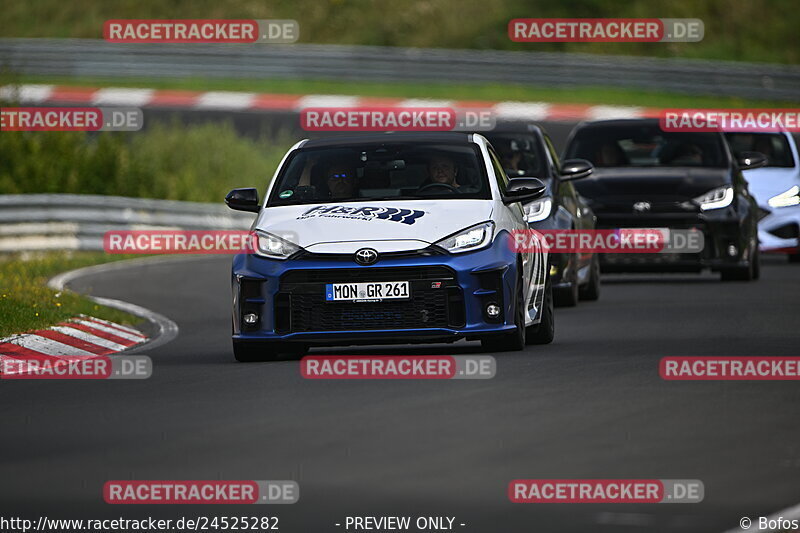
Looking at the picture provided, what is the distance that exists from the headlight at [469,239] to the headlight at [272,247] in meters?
0.95

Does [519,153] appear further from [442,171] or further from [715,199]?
[442,171]

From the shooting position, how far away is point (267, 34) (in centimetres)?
4722

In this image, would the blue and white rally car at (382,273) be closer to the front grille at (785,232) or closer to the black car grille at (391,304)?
the black car grille at (391,304)

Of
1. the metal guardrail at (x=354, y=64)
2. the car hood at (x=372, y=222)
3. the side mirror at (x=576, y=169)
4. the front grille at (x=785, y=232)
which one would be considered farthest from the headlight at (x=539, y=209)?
the metal guardrail at (x=354, y=64)

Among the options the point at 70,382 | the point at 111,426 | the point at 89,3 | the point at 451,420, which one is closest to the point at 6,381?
the point at 70,382

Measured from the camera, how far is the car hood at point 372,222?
1221 centimetres

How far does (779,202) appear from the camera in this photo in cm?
2361

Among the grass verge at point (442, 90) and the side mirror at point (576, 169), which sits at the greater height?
the grass verge at point (442, 90)

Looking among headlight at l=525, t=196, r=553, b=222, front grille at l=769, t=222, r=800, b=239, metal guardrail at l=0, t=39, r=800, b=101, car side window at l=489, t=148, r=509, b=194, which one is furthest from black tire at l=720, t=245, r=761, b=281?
metal guardrail at l=0, t=39, r=800, b=101

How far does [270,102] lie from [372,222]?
29.7 metres

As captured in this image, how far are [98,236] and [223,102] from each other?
14.3 metres

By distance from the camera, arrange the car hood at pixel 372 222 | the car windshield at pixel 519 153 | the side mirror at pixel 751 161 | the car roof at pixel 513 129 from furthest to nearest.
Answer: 1. the side mirror at pixel 751 161
2. the car roof at pixel 513 129
3. the car windshield at pixel 519 153
4. the car hood at pixel 372 222

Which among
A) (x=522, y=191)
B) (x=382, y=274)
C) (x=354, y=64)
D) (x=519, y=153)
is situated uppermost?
(x=354, y=64)

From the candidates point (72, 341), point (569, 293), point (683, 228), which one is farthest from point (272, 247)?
point (683, 228)
